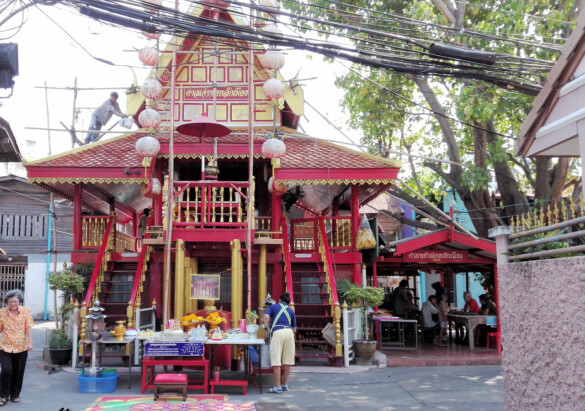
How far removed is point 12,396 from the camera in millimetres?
8195

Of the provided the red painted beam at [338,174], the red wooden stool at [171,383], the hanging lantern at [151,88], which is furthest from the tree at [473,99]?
the red wooden stool at [171,383]

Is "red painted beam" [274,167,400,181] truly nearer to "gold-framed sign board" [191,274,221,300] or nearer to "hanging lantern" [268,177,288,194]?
"hanging lantern" [268,177,288,194]

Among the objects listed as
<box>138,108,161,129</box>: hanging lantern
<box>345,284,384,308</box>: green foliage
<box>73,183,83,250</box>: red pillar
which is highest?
<box>138,108,161,129</box>: hanging lantern

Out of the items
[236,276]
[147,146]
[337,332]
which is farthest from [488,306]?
[147,146]

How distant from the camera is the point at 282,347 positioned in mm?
9070

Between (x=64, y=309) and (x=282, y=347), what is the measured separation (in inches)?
204

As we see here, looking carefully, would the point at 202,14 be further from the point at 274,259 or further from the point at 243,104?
the point at 274,259

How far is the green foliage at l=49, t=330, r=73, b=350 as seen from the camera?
37.1ft

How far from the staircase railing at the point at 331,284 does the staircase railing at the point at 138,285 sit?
A: 12.6 ft

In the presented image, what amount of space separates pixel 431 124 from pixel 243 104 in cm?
627

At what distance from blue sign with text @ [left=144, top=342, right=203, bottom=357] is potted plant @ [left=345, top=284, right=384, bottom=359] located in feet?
13.2

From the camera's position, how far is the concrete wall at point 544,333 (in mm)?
5898

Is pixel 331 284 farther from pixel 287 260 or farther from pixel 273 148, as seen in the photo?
pixel 273 148

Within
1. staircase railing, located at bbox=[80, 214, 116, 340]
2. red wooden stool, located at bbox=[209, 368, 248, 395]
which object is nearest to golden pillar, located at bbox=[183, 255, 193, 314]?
staircase railing, located at bbox=[80, 214, 116, 340]
